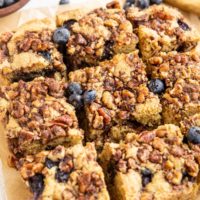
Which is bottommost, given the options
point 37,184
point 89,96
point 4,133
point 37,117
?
Answer: point 4,133

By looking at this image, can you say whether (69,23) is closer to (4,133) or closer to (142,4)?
(142,4)

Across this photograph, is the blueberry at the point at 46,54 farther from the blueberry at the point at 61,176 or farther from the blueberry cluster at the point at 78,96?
the blueberry at the point at 61,176

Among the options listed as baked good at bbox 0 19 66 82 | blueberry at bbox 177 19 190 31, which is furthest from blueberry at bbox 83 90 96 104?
blueberry at bbox 177 19 190 31

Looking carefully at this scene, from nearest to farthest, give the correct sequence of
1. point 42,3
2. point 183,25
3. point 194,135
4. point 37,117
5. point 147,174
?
1. point 147,174
2. point 194,135
3. point 37,117
4. point 183,25
5. point 42,3

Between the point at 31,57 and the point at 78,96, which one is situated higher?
the point at 31,57

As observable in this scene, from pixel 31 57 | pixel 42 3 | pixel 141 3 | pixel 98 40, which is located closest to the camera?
pixel 31 57

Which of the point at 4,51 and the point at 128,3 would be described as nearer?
the point at 4,51

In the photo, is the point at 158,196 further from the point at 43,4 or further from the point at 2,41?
the point at 43,4

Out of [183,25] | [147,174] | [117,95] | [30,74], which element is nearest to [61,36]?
[30,74]
